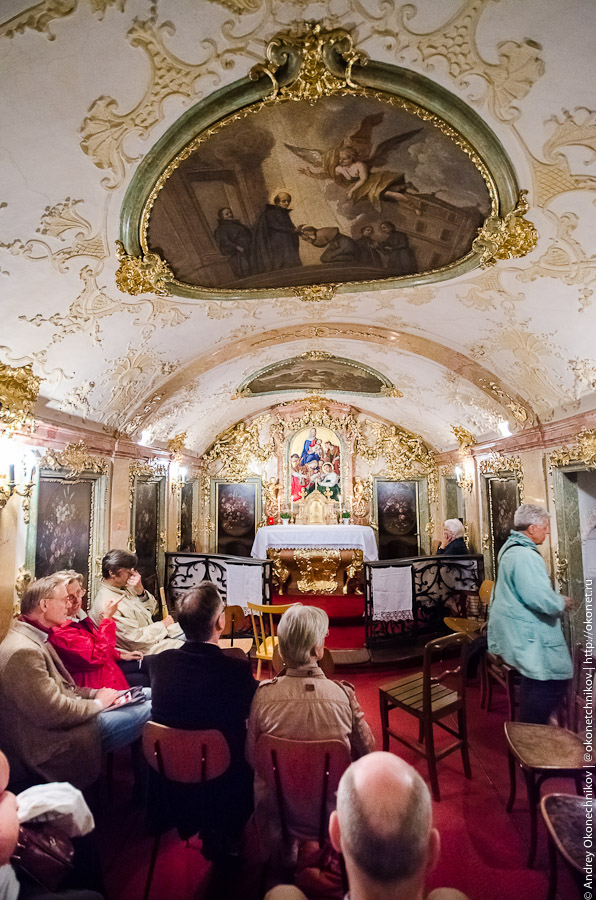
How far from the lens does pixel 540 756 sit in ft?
9.28

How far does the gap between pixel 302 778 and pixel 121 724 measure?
5.44 feet

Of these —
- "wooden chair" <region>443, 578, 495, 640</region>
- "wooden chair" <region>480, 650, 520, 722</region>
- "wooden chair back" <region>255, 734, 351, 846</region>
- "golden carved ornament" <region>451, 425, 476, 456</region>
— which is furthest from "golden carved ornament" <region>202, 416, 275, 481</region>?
"wooden chair back" <region>255, 734, 351, 846</region>

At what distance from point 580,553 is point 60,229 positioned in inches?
261

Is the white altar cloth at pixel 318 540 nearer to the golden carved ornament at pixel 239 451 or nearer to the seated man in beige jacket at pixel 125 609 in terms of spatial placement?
the golden carved ornament at pixel 239 451

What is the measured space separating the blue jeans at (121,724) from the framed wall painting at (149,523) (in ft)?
13.8

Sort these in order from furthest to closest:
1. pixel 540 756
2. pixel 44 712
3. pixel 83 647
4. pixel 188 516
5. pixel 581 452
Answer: pixel 188 516, pixel 581 452, pixel 83 647, pixel 540 756, pixel 44 712

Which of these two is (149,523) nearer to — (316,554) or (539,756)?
(316,554)

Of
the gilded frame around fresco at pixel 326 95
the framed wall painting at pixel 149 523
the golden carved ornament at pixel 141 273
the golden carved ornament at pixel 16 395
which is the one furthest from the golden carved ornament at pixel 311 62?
the framed wall painting at pixel 149 523

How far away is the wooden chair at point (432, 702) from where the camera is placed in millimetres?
3520

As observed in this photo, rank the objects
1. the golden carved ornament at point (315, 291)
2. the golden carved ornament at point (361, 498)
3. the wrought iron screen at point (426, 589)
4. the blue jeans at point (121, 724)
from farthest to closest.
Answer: the golden carved ornament at point (361, 498)
the wrought iron screen at point (426, 589)
the golden carved ornament at point (315, 291)
the blue jeans at point (121, 724)

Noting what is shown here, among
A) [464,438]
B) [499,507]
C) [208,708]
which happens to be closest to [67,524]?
[208,708]

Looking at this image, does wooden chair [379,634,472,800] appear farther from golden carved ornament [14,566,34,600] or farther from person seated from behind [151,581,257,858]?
golden carved ornament [14,566,34,600]

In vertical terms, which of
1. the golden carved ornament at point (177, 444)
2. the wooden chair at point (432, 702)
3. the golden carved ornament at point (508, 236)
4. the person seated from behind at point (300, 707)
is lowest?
the wooden chair at point (432, 702)

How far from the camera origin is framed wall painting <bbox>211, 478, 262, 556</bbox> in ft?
39.3
